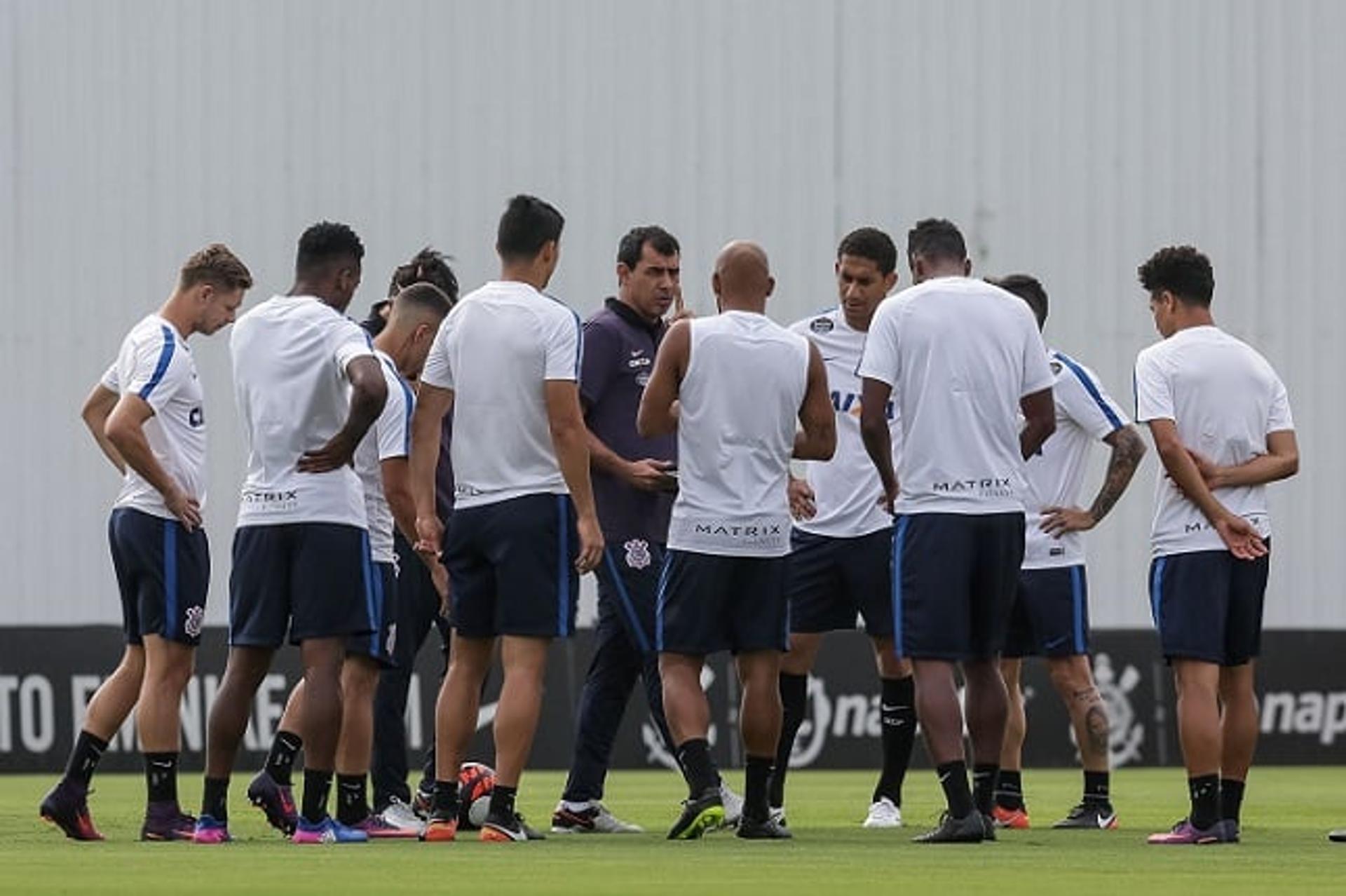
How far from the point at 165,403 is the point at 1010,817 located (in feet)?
13.1

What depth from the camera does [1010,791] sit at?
46.3 ft

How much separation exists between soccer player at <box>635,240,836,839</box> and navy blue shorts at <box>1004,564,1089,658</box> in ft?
7.28

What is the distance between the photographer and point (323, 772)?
12.1 m

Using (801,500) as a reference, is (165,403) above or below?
above

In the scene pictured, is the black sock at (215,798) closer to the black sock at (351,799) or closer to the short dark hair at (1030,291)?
the black sock at (351,799)

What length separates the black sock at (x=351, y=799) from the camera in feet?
41.4

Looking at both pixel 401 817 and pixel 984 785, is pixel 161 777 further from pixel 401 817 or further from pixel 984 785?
pixel 984 785

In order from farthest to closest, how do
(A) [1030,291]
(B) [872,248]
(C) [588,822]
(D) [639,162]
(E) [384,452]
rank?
(D) [639,162] → (A) [1030,291] → (B) [872,248] → (C) [588,822] → (E) [384,452]

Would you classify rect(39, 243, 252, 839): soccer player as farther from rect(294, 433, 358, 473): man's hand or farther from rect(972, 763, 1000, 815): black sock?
rect(972, 763, 1000, 815): black sock

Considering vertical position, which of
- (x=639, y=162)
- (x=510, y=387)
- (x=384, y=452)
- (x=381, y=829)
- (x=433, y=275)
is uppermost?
(x=639, y=162)

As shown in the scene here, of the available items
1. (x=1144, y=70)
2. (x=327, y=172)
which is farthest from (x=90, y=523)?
(x=1144, y=70)

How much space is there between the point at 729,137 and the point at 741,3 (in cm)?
97

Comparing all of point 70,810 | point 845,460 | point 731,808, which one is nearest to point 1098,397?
point 845,460

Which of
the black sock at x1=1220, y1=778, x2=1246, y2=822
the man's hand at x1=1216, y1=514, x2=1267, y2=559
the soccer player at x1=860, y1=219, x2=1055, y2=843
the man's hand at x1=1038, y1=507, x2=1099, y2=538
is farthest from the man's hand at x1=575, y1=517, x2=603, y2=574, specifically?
the man's hand at x1=1038, y1=507, x2=1099, y2=538
